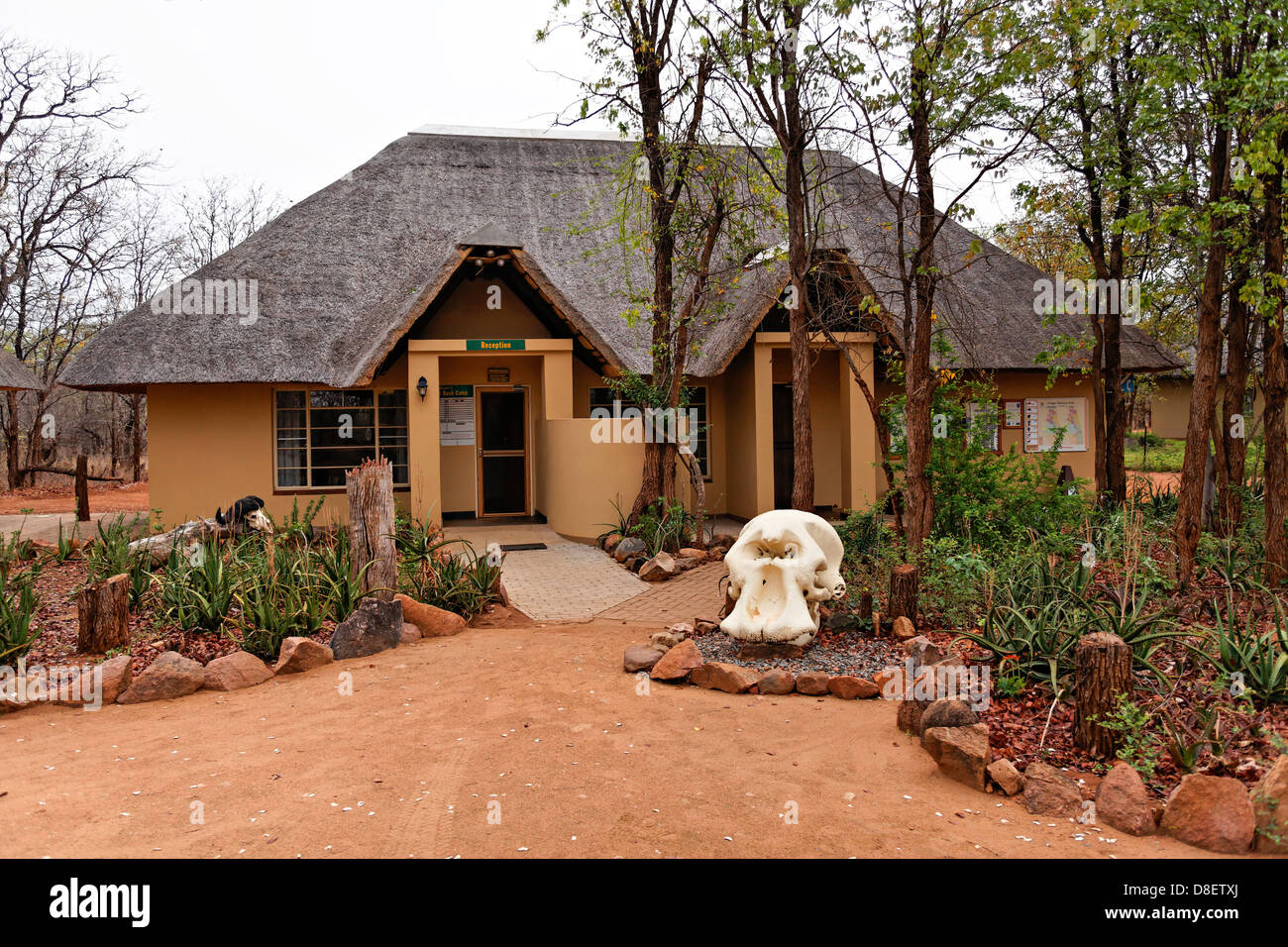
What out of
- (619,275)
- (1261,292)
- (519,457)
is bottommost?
(519,457)

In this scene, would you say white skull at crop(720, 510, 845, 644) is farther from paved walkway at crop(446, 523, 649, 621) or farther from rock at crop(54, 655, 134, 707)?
rock at crop(54, 655, 134, 707)

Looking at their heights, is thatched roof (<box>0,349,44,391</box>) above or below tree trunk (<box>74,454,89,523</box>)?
above

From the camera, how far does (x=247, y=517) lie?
10977mm

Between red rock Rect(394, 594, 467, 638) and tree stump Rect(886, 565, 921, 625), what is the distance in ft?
12.2

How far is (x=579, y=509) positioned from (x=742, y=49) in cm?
615

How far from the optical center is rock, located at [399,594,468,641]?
7605 millimetres

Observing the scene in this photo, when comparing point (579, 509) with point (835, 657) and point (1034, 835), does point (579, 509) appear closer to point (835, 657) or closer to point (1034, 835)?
point (835, 657)

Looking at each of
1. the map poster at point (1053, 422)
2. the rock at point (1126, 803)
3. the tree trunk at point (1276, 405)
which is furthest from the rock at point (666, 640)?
the map poster at point (1053, 422)

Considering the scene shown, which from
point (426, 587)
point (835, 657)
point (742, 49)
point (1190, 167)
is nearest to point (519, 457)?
point (426, 587)

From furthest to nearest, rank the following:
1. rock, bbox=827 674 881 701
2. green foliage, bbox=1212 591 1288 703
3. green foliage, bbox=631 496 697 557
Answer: green foliage, bbox=631 496 697 557
rock, bbox=827 674 881 701
green foliage, bbox=1212 591 1288 703

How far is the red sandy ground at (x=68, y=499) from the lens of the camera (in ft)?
59.9

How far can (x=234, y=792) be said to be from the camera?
423 cm

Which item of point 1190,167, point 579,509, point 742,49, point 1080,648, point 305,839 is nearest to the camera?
point 305,839

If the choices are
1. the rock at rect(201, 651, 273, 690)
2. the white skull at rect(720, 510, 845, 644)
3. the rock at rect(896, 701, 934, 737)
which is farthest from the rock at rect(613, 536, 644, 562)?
the rock at rect(896, 701, 934, 737)
